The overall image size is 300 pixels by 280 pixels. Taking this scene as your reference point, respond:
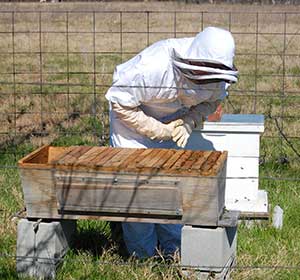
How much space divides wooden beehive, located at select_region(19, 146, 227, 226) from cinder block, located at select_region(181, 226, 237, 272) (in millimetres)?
55

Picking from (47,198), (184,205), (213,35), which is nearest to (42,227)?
(47,198)

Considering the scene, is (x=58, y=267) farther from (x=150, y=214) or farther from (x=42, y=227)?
(x=150, y=214)

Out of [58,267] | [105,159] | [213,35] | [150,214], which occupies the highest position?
[213,35]

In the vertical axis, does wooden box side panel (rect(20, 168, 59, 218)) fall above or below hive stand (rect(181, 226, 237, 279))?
above

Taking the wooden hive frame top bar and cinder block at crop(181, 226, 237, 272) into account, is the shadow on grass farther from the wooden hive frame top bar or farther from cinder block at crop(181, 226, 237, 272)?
cinder block at crop(181, 226, 237, 272)

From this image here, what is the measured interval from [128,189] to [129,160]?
0.91ft

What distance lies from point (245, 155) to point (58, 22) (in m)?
14.2

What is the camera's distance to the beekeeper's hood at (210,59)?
4688 millimetres

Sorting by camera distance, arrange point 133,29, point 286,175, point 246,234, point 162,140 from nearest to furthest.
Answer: point 162,140, point 246,234, point 286,175, point 133,29

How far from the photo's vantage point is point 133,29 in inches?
703

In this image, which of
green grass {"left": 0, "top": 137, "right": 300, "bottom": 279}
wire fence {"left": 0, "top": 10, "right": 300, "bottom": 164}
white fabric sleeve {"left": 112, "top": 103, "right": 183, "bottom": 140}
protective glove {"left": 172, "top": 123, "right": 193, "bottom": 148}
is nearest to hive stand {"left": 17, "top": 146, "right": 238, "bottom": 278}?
green grass {"left": 0, "top": 137, "right": 300, "bottom": 279}

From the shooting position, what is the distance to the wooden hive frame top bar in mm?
4336

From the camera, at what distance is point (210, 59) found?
4.67 m

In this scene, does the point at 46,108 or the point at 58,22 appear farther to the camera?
the point at 58,22
